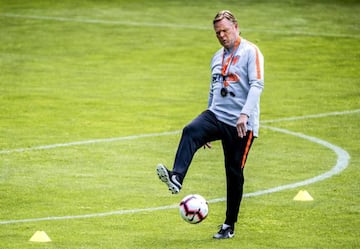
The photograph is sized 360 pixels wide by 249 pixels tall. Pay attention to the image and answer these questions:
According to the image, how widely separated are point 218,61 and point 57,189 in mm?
3478

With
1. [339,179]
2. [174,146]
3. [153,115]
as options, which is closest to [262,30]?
[153,115]

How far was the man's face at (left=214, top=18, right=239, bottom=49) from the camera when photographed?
12227mm

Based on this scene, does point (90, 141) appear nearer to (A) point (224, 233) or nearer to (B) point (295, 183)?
(B) point (295, 183)

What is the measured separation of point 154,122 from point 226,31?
8201mm

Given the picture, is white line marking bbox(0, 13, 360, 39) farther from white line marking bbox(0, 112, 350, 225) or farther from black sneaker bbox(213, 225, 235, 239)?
black sneaker bbox(213, 225, 235, 239)

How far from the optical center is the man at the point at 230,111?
481 inches

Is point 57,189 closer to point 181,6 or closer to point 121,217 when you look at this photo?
point 121,217

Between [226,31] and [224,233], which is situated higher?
[226,31]

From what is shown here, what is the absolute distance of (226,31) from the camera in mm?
12258

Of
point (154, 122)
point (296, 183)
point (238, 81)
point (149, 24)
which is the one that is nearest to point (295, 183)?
point (296, 183)

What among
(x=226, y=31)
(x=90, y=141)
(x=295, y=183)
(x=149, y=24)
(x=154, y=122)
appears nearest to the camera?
(x=226, y=31)

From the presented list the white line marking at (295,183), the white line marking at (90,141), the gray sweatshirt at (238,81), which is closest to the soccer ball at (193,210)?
the gray sweatshirt at (238,81)

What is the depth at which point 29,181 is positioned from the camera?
51.3 feet

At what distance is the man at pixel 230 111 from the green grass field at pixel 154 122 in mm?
690
